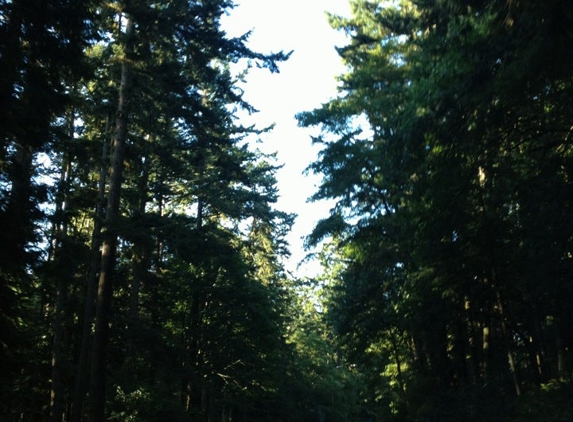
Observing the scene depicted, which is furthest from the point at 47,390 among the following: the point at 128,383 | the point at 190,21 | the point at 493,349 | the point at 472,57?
the point at 472,57

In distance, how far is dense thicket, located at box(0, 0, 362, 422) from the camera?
935cm

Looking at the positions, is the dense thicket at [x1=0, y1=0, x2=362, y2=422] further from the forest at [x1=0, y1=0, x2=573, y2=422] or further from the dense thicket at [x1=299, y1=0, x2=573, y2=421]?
the dense thicket at [x1=299, y1=0, x2=573, y2=421]

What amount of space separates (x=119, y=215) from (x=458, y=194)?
988cm

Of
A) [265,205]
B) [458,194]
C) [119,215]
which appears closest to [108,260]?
[119,215]

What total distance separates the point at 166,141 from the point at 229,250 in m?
5.45

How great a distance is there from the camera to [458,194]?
35.8 feet

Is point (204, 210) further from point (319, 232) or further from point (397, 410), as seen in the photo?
point (397, 410)

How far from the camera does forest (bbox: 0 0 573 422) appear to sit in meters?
9.00

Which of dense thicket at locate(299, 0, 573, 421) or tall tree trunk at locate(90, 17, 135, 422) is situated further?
tall tree trunk at locate(90, 17, 135, 422)

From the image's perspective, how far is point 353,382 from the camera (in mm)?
60750

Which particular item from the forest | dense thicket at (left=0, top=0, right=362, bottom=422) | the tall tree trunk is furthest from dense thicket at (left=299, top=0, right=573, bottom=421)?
the tall tree trunk

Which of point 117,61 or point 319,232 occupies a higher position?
point 117,61

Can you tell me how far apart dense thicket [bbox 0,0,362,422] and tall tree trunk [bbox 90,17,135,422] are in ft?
0.14

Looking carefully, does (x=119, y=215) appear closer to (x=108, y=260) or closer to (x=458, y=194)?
(x=108, y=260)
